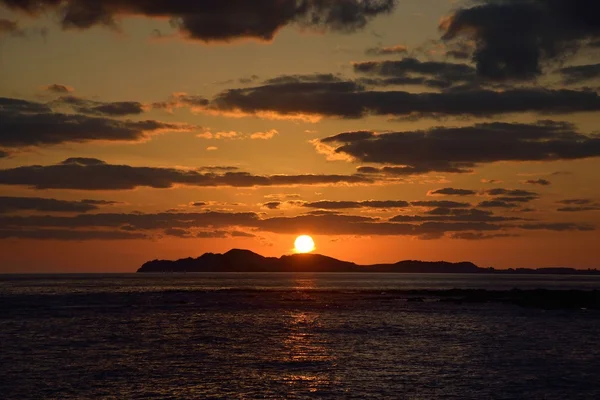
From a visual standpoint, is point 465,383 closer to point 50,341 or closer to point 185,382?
point 185,382

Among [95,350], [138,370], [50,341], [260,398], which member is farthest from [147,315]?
[260,398]

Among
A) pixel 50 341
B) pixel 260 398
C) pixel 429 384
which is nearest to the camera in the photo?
pixel 260 398

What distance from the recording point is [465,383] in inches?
1831

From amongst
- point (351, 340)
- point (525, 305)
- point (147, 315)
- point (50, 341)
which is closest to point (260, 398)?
point (351, 340)

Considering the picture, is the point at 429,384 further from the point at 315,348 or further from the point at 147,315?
the point at 147,315

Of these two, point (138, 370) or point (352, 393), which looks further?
point (138, 370)

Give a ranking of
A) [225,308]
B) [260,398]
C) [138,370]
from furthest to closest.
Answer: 1. [225,308]
2. [138,370]
3. [260,398]

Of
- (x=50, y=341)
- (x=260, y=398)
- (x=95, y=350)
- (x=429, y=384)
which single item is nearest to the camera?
(x=260, y=398)

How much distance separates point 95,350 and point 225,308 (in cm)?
5598

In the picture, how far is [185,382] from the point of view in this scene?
46.6 m

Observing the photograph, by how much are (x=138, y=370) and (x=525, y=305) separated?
89200 millimetres

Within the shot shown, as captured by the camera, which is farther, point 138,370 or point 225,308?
point 225,308

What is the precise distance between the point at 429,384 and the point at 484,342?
25.8 m

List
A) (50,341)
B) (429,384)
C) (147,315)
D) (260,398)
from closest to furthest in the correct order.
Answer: (260,398) < (429,384) < (50,341) < (147,315)
